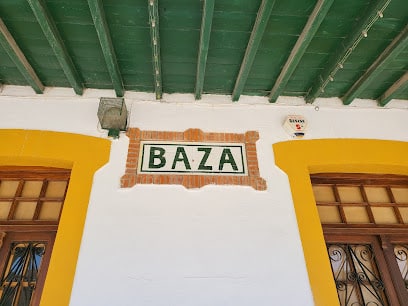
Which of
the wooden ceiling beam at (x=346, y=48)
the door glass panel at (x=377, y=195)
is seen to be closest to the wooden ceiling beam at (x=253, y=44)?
the wooden ceiling beam at (x=346, y=48)

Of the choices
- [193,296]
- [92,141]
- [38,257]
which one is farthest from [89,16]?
[193,296]

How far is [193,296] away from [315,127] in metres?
2.19

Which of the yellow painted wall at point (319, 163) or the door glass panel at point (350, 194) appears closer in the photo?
the yellow painted wall at point (319, 163)

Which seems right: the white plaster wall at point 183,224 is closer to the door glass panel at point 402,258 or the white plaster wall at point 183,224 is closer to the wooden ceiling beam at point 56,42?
the wooden ceiling beam at point 56,42

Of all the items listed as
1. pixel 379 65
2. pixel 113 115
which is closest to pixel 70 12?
pixel 113 115

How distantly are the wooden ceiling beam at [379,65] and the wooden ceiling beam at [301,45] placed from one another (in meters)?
0.82

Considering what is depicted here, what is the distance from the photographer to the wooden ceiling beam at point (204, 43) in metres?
2.39

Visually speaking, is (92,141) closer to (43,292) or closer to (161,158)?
(161,158)

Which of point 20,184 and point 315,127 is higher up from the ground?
point 315,127

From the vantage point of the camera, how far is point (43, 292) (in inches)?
91.9

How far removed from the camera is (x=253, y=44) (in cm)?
273

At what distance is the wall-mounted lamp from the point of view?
2.97m

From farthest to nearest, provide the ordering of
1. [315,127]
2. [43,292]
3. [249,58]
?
[315,127], [249,58], [43,292]

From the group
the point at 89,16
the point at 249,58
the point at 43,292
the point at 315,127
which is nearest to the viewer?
the point at 43,292
